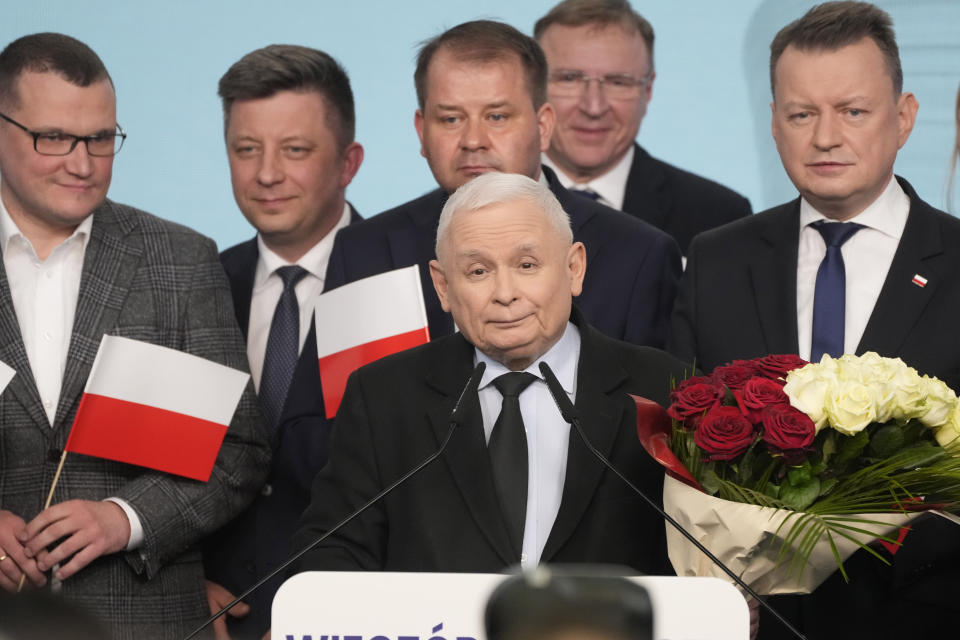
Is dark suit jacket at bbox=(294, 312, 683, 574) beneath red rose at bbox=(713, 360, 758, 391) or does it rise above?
beneath

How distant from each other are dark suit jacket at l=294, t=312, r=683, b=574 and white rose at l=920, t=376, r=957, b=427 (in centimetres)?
56

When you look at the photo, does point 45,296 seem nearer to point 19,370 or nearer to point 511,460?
point 19,370

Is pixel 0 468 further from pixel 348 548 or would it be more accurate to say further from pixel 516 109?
pixel 516 109

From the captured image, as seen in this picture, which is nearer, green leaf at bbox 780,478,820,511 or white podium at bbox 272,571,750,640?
white podium at bbox 272,571,750,640

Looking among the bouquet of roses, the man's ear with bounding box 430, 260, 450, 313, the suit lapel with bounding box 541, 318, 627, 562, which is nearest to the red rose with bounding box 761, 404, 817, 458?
the bouquet of roses

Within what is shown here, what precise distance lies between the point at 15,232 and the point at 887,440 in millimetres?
2137

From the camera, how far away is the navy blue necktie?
277cm

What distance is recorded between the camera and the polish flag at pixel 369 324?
3.01m

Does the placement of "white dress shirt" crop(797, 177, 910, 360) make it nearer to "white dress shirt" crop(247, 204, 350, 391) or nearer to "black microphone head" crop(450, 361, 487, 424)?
"black microphone head" crop(450, 361, 487, 424)

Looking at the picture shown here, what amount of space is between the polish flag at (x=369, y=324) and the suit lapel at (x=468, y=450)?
1.64 feet

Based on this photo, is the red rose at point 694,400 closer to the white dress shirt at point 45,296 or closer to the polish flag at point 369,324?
the polish flag at point 369,324

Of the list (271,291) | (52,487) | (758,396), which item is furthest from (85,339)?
(758,396)

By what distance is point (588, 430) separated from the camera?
2350 millimetres

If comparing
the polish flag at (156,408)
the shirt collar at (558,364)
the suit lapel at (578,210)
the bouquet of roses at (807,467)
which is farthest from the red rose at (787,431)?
the polish flag at (156,408)
